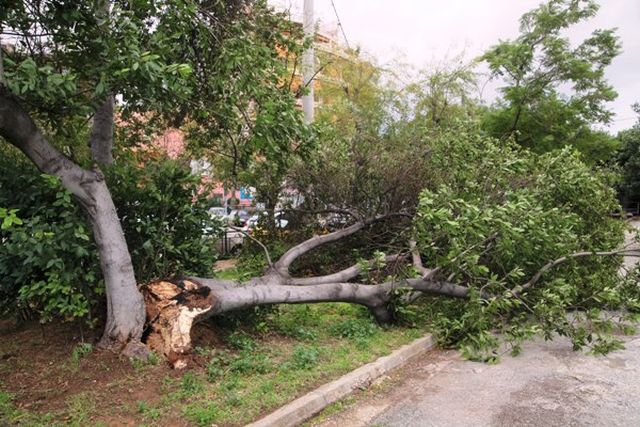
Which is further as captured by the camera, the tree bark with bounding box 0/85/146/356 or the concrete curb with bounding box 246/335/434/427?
the tree bark with bounding box 0/85/146/356

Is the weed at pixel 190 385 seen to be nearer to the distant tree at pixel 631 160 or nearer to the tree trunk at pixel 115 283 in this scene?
the tree trunk at pixel 115 283

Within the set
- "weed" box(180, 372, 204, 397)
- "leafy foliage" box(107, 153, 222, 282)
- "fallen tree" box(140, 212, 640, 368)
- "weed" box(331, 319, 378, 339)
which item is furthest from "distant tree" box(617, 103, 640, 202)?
"weed" box(180, 372, 204, 397)

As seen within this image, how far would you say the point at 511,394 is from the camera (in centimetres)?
463

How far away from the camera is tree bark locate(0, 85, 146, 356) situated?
14.8 ft

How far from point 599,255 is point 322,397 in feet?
15.8

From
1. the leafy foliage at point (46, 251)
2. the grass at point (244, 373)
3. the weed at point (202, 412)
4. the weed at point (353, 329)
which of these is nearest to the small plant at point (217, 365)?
the grass at point (244, 373)

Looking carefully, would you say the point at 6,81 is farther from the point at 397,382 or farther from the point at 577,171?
the point at 577,171

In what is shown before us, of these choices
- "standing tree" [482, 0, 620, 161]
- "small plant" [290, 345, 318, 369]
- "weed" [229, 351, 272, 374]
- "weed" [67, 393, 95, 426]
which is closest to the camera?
"weed" [67, 393, 95, 426]

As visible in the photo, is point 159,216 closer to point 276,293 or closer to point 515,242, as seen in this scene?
point 276,293

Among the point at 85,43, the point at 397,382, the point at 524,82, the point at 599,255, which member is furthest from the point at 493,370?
the point at 524,82

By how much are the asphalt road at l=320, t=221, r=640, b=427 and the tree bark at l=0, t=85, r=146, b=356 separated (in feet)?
6.39

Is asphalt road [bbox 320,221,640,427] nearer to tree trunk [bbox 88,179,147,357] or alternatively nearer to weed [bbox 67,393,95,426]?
weed [bbox 67,393,95,426]

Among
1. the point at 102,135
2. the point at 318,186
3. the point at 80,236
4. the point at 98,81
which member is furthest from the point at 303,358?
the point at 318,186

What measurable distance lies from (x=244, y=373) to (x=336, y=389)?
835 mm
